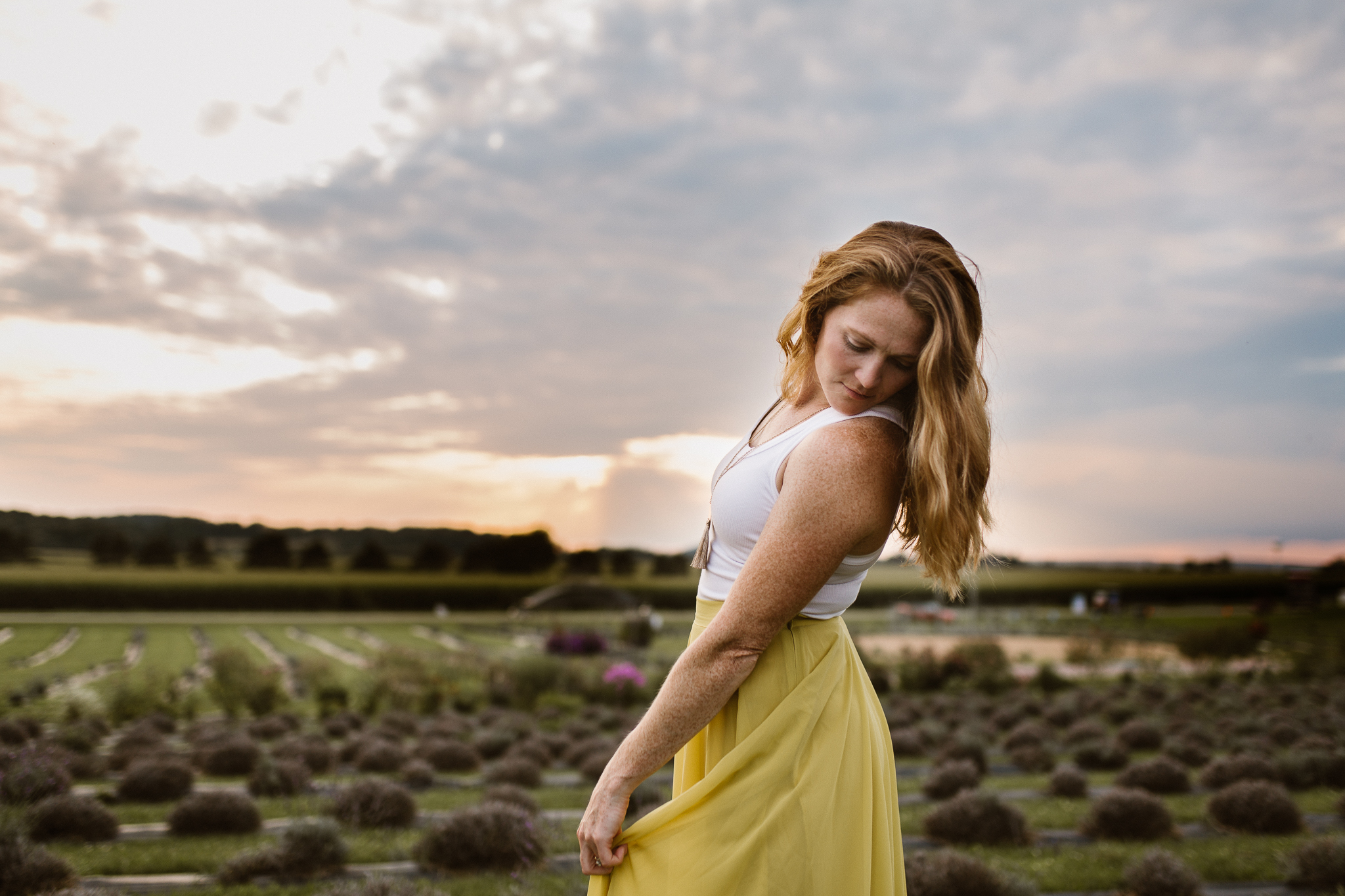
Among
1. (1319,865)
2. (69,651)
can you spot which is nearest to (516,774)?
(1319,865)

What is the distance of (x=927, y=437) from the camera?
56.4 inches

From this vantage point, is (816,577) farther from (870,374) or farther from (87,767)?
(87,767)

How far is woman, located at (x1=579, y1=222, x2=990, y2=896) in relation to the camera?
1.41 metres

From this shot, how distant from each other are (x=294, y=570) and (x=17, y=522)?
74.7 feet

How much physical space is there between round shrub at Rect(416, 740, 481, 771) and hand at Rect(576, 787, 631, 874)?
34.0ft

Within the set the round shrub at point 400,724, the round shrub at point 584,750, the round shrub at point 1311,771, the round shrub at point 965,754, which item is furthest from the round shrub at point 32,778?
the round shrub at point 1311,771

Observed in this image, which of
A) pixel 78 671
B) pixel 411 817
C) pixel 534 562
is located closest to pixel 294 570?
pixel 534 562

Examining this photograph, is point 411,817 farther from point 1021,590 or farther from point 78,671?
point 1021,590

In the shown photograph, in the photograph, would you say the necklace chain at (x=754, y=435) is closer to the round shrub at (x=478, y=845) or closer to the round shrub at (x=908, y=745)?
the round shrub at (x=478, y=845)

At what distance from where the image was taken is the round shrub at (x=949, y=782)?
9.02 metres

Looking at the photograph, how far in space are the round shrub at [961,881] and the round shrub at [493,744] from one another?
26.6 feet

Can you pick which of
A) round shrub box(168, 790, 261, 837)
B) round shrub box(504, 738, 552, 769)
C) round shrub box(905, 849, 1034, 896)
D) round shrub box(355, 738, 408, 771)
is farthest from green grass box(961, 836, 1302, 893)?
round shrub box(355, 738, 408, 771)

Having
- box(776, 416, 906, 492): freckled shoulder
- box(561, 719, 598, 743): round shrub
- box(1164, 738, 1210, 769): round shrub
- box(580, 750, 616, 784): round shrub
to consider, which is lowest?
box(561, 719, 598, 743): round shrub

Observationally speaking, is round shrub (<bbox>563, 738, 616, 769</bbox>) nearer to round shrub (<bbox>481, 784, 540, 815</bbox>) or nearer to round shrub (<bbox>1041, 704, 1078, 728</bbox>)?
round shrub (<bbox>481, 784, 540, 815</bbox>)
